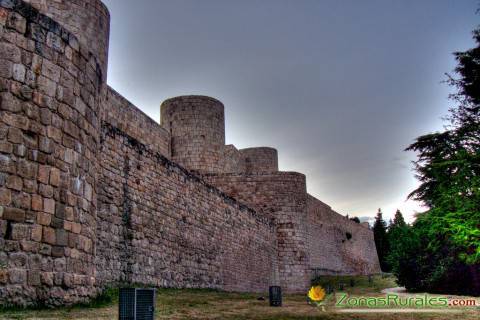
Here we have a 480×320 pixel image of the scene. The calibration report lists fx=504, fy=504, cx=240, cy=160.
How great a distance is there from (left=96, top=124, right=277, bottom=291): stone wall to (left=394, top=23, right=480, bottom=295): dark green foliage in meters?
6.41

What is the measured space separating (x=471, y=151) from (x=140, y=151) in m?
8.13

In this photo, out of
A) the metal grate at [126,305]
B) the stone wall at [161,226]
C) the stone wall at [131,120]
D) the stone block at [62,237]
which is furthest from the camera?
the stone wall at [131,120]

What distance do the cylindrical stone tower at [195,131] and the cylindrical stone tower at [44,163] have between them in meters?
18.8

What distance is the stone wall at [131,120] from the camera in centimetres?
1872

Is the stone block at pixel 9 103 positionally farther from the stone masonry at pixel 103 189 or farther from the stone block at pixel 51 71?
the stone block at pixel 51 71

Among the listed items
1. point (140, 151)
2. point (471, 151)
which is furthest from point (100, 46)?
point (471, 151)

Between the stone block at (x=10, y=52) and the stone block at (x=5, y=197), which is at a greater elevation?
the stone block at (x=10, y=52)

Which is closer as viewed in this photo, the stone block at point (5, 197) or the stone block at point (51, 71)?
the stone block at point (5, 197)

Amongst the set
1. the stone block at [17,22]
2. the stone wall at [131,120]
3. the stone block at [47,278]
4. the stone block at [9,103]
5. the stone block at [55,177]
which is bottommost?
the stone block at [47,278]

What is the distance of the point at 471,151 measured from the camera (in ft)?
40.3

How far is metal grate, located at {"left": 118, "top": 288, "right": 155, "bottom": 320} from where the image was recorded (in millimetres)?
5301

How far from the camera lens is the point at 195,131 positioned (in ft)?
87.3

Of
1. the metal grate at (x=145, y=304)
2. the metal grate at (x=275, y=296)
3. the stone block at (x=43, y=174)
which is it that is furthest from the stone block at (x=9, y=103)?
the metal grate at (x=275, y=296)

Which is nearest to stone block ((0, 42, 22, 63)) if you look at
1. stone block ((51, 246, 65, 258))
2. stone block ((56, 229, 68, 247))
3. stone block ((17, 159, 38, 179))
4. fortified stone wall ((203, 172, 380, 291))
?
→ stone block ((17, 159, 38, 179))
